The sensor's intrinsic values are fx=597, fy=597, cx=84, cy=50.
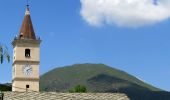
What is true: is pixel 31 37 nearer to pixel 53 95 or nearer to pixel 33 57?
pixel 33 57

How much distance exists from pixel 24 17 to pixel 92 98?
67.0 metres

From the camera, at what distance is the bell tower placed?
279 ft

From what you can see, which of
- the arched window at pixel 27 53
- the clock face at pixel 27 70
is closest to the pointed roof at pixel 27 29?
the arched window at pixel 27 53

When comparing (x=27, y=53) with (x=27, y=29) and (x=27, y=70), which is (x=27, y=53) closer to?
(x=27, y=70)

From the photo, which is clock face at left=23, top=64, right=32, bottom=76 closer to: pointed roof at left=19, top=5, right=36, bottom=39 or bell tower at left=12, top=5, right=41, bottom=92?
bell tower at left=12, top=5, right=41, bottom=92

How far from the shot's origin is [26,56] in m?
86.9

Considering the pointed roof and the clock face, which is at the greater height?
the pointed roof

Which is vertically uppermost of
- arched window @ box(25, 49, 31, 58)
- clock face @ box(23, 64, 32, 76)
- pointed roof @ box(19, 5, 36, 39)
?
pointed roof @ box(19, 5, 36, 39)

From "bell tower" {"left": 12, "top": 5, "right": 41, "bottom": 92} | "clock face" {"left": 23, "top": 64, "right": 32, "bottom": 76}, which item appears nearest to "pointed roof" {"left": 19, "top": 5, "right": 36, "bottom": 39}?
"bell tower" {"left": 12, "top": 5, "right": 41, "bottom": 92}

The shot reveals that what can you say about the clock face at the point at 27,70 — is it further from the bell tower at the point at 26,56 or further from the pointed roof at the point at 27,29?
the pointed roof at the point at 27,29

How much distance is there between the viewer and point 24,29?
87.9 metres

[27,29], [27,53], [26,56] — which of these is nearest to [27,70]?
[26,56]

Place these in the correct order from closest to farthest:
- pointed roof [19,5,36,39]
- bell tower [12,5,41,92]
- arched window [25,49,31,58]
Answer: bell tower [12,5,41,92] < arched window [25,49,31,58] < pointed roof [19,5,36,39]

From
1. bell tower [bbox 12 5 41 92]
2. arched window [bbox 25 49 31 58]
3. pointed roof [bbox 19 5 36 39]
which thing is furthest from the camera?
pointed roof [bbox 19 5 36 39]
